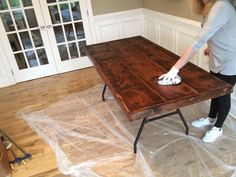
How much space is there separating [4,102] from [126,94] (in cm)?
223

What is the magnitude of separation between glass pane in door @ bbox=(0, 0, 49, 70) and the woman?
8.16 feet

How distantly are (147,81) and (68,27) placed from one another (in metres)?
→ 2.33

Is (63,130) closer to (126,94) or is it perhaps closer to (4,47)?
(126,94)

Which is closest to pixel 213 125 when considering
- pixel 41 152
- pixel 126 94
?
pixel 126 94

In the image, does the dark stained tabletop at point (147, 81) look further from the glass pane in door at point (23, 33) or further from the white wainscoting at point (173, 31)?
the glass pane in door at point (23, 33)

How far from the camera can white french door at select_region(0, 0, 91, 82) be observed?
318 cm

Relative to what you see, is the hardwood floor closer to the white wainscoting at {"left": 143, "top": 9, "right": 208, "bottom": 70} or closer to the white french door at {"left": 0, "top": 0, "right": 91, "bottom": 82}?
the white french door at {"left": 0, "top": 0, "right": 91, "bottom": 82}

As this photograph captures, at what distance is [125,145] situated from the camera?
201 cm

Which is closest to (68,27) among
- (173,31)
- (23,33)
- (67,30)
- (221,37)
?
(67,30)

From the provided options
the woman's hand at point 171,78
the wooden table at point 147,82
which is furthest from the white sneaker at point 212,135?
the woman's hand at point 171,78

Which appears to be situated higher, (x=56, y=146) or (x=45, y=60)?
(x=45, y=60)

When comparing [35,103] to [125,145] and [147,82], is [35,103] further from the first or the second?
[147,82]

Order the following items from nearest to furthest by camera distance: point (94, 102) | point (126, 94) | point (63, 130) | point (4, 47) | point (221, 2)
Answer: point (221, 2), point (126, 94), point (63, 130), point (94, 102), point (4, 47)

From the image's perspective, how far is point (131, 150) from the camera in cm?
195
